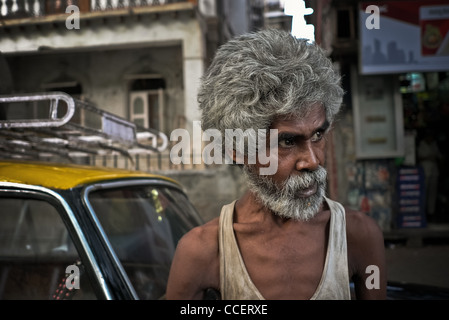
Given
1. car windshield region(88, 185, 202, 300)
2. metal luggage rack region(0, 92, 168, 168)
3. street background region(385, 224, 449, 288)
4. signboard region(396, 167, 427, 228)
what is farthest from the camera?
signboard region(396, 167, 427, 228)

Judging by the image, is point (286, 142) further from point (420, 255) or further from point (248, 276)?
point (420, 255)

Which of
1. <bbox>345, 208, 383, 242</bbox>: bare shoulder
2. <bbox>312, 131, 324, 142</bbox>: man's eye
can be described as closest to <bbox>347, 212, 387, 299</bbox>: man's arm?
<bbox>345, 208, 383, 242</bbox>: bare shoulder

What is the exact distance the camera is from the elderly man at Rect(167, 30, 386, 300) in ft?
3.48

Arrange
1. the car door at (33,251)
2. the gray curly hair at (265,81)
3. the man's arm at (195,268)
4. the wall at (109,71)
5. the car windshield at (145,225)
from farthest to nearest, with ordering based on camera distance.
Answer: the wall at (109,71), the car door at (33,251), the car windshield at (145,225), the man's arm at (195,268), the gray curly hair at (265,81)

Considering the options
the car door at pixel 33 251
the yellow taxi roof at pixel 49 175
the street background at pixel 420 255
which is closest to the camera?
the yellow taxi roof at pixel 49 175

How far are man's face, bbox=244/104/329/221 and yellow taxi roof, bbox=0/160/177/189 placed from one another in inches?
38.1

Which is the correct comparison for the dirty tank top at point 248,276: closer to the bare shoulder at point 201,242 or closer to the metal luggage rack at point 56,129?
the bare shoulder at point 201,242

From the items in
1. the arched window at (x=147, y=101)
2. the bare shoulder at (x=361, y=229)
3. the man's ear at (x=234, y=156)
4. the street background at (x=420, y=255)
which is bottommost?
the street background at (x=420, y=255)

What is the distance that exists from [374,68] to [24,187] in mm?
5212

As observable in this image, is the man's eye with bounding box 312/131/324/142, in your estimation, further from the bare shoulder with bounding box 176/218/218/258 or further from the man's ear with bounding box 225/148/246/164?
the bare shoulder with bounding box 176/218/218/258

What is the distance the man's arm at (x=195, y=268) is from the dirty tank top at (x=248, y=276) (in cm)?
3

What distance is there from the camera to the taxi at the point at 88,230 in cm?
168

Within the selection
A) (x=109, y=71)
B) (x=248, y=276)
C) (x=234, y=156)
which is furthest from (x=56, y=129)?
(x=109, y=71)

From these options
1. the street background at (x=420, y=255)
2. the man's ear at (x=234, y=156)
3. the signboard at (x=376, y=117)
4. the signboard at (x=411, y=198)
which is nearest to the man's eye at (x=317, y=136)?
the man's ear at (x=234, y=156)
